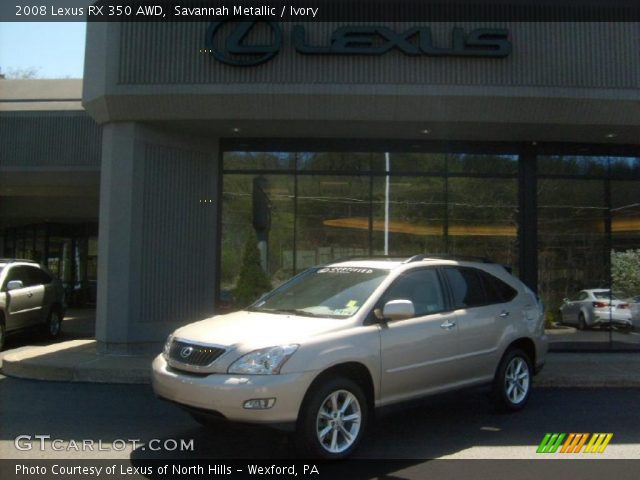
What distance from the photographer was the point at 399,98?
10.2m

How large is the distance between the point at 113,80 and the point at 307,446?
24.5ft

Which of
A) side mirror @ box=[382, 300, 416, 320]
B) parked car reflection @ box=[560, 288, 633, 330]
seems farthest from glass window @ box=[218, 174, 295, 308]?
side mirror @ box=[382, 300, 416, 320]

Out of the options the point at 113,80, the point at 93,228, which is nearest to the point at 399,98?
the point at 113,80

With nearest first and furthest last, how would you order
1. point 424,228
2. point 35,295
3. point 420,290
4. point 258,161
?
point 420,290
point 424,228
point 258,161
point 35,295

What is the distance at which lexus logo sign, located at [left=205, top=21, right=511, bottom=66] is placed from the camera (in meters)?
10.2

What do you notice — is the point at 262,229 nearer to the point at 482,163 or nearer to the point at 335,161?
the point at 335,161

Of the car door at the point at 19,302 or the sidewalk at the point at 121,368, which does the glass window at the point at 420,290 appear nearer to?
the sidewalk at the point at 121,368

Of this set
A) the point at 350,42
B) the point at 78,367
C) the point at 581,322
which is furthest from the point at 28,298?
the point at 581,322

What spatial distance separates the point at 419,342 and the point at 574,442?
6.07 feet

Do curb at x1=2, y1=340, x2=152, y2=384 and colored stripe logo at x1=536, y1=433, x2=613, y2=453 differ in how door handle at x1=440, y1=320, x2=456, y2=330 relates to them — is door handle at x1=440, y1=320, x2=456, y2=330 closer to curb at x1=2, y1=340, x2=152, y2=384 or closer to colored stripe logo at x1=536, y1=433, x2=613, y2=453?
colored stripe logo at x1=536, y1=433, x2=613, y2=453

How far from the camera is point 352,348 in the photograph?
5488mm

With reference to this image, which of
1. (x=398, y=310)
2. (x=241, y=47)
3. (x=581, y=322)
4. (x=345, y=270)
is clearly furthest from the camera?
(x=581, y=322)

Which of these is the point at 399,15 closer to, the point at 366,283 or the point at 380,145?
the point at 380,145

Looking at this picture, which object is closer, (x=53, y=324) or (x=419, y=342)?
(x=419, y=342)
